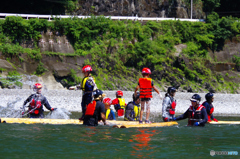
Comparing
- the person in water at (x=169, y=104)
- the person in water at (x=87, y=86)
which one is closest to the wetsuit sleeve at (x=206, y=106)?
the person in water at (x=169, y=104)

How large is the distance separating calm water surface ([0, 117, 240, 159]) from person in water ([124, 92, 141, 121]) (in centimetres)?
159

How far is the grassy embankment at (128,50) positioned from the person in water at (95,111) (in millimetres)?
20739

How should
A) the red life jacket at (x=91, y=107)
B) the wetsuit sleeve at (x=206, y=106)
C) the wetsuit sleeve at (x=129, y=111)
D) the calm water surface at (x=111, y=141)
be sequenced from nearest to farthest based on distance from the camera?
1. the calm water surface at (x=111, y=141)
2. the red life jacket at (x=91, y=107)
3. the wetsuit sleeve at (x=206, y=106)
4. the wetsuit sleeve at (x=129, y=111)

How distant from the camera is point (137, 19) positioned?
1586 inches

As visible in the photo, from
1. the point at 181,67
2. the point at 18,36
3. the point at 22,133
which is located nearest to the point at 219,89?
the point at 181,67

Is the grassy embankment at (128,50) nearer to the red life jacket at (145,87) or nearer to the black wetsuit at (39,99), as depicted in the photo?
the black wetsuit at (39,99)

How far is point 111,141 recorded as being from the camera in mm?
9125

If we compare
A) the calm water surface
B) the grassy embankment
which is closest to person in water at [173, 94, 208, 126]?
the calm water surface

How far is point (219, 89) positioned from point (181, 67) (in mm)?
4555

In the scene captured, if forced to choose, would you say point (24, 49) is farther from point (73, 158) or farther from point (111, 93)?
point (73, 158)

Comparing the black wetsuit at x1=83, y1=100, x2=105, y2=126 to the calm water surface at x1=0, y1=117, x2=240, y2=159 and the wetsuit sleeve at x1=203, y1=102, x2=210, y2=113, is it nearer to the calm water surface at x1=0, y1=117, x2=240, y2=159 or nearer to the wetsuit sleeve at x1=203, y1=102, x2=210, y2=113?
the calm water surface at x1=0, y1=117, x2=240, y2=159

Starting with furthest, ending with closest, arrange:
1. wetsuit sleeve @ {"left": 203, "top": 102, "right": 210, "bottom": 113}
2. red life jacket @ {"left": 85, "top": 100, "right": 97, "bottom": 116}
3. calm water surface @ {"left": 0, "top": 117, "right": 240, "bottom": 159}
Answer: wetsuit sleeve @ {"left": 203, "top": 102, "right": 210, "bottom": 113}, red life jacket @ {"left": 85, "top": 100, "right": 97, "bottom": 116}, calm water surface @ {"left": 0, "top": 117, "right": 240, "bottom": 159}

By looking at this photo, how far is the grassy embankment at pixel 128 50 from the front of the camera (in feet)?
111

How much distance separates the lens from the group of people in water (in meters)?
11.6
